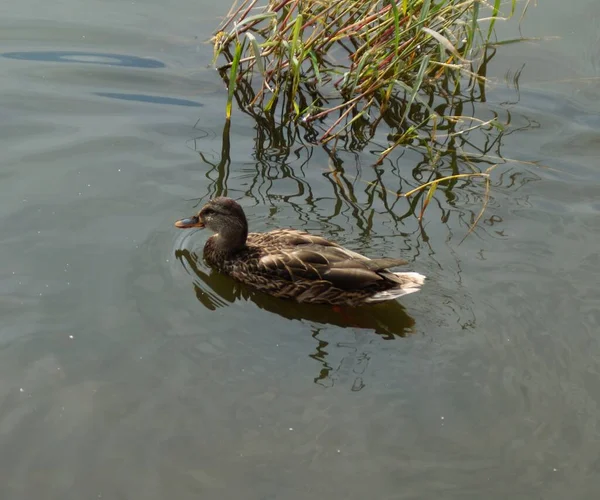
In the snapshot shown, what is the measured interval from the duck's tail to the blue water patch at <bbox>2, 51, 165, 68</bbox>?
421 cm

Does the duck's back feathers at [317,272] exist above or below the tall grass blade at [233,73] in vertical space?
below

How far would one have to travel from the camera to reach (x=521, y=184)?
7727 millimetres

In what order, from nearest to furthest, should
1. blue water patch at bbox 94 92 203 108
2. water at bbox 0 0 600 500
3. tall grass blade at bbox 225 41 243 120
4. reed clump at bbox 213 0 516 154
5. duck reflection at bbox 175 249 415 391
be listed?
1. water at bbox 0 0 600 500
2. duck reflection at bbox 175 249 415 391
3. tall grass blade at bbox 225 41 243 120
4. reed clump at bbox 213 0 516 154
5. blue water patch at bbox 94 92 203 108

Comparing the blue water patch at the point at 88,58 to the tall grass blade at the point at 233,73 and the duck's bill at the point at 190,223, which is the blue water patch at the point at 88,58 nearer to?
the tall grass blade at the point at 233,73

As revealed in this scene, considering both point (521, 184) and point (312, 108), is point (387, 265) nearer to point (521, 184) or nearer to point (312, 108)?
point (521, 184)

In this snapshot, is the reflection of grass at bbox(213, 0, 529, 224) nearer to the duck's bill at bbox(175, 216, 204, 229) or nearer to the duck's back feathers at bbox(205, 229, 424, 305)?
the duck's back feathers at bbox(205, 229, 424, 305)

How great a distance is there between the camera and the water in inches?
197

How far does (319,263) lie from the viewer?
21.2 feet

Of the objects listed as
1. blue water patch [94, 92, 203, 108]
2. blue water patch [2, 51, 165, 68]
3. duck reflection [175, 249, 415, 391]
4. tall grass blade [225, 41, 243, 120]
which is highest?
tall grass blade [225, 41, 243, 120]

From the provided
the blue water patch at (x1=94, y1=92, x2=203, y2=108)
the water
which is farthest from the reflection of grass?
the blue water patch at (x1=94, y1=92, x2=203, y2=108)

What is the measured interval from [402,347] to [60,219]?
2.81 meters

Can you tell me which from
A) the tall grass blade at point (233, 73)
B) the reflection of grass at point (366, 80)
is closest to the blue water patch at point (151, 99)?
the reflection of grass at point (366, 80)

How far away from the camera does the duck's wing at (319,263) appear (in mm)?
6324

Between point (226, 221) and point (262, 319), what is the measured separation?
Result: 95 centimetres
